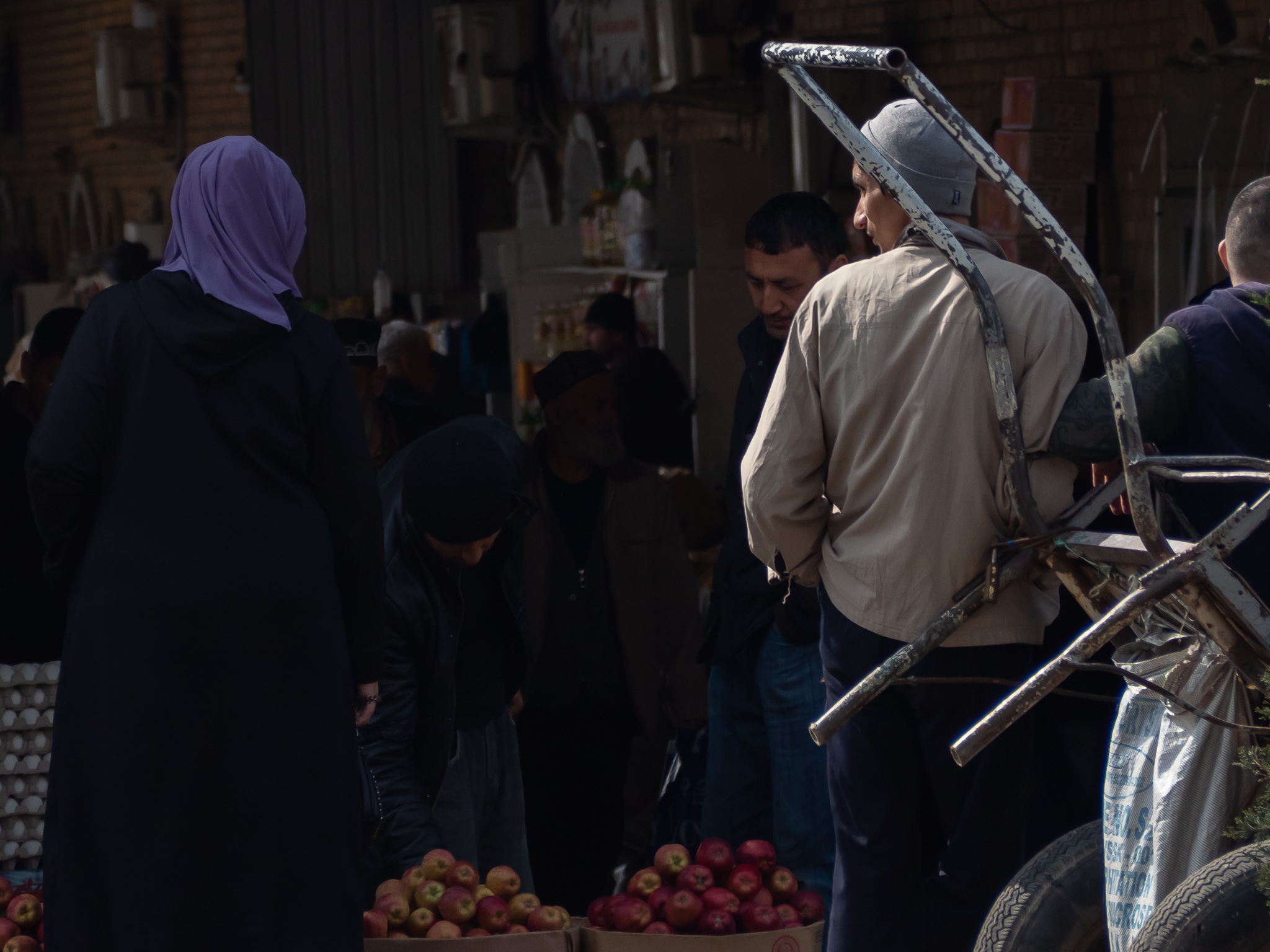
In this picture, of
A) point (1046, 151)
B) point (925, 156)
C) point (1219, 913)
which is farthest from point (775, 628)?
point (1046, 151)

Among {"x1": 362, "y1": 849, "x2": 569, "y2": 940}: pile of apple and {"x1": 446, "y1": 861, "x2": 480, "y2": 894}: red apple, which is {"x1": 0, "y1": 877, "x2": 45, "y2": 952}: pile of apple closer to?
{"x1": 362, "y1": 849, "x2": 569, "y2": 940}: pile of apple

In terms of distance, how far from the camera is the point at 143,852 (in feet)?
7.88

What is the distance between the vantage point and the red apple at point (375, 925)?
275 centimetres

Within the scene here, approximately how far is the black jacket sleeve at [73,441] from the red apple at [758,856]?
1.37 metres

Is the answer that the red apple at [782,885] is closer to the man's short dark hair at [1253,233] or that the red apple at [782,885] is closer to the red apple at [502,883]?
the red apple at [502,883]

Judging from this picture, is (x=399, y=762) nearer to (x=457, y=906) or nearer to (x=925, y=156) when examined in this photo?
(x=457, y=906)

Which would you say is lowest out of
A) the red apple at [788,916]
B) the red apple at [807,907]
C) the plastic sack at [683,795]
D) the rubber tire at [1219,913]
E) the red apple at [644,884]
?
the plastic sack at [683,795]

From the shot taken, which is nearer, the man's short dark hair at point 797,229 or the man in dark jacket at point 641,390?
the man's short dark hair at point 797,229

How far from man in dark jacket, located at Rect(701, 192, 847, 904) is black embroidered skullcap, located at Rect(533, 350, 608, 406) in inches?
30.0

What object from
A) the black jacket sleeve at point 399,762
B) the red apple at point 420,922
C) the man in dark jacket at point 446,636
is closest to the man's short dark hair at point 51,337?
the man in dark jacket at point 446,636

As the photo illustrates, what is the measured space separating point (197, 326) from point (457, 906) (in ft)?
3.55

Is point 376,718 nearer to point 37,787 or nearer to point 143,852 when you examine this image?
point 143,852

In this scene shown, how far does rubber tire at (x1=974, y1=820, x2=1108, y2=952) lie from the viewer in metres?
2.38

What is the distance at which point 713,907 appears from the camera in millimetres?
2859
